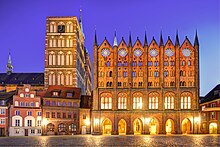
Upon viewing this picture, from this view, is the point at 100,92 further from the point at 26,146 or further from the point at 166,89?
the point at 26,146

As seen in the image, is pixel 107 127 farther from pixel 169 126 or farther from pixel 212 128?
pixel 212 128

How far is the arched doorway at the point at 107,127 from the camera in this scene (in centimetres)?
9544

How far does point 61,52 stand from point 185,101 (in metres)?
40.2

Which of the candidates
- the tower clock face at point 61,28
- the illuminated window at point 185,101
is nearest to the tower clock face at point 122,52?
the illuminated window at point 185,101

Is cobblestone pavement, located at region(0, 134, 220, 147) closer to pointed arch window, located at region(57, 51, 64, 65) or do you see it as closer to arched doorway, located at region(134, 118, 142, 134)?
arched doorway, located at region(134, 118, 142, 134)

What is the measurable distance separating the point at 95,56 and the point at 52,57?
2503 centimetres

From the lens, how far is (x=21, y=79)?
123250 mm

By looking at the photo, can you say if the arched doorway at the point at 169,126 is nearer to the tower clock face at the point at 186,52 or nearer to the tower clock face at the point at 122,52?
the tower clock face at the point at 186,52

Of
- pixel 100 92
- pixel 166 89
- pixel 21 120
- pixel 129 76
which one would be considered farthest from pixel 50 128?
pixel 166 89

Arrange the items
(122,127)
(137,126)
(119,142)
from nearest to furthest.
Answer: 1. (119,142)
2. (122,127)
3. (137,126)

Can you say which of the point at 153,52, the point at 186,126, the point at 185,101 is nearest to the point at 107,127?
the point at 186,126

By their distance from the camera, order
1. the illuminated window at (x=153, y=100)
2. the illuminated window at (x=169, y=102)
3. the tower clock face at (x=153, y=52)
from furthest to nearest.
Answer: the tower clock face at (x=153, y=52) → the illuminated window at (x=153, y=100) → the illuminated window at (x=169, y=102)

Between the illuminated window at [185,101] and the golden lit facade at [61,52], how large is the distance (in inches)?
1319

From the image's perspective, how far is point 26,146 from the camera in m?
43.9
